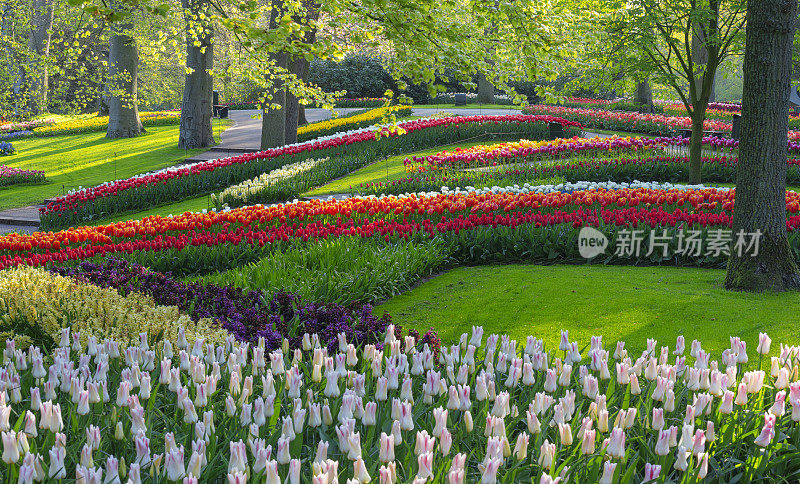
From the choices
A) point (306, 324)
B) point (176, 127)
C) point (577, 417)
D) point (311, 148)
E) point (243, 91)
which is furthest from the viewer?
point (243, 91)

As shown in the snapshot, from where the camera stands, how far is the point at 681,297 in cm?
604

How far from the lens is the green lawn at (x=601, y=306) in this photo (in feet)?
17.4

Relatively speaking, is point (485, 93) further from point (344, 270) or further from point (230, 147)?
point (344, 270)

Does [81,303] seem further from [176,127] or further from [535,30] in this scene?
[176,127]

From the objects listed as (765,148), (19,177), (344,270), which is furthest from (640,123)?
(19,177)

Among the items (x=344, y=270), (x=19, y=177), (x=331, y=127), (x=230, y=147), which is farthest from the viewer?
(x=331, y=127)

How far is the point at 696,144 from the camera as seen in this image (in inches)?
452

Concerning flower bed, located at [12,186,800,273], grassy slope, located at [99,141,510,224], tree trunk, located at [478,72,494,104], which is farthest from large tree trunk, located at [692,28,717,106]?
tree trunk, located at [478,72,494,104]

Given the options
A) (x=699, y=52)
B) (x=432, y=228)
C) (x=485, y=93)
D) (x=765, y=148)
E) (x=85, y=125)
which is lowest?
(x=432, y=228)

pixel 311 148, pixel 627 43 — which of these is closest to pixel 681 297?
pixel 627 43

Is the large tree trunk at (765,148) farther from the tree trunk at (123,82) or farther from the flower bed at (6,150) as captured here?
the flower bed at (6,150)

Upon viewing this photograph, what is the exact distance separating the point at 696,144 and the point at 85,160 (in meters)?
18.6

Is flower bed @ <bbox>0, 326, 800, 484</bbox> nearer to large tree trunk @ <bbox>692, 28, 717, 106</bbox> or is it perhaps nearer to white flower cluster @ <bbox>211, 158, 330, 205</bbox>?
white flower cluster @ <bbox>211, 158, 330, 205</bbox>

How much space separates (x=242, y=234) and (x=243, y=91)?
4004cm
